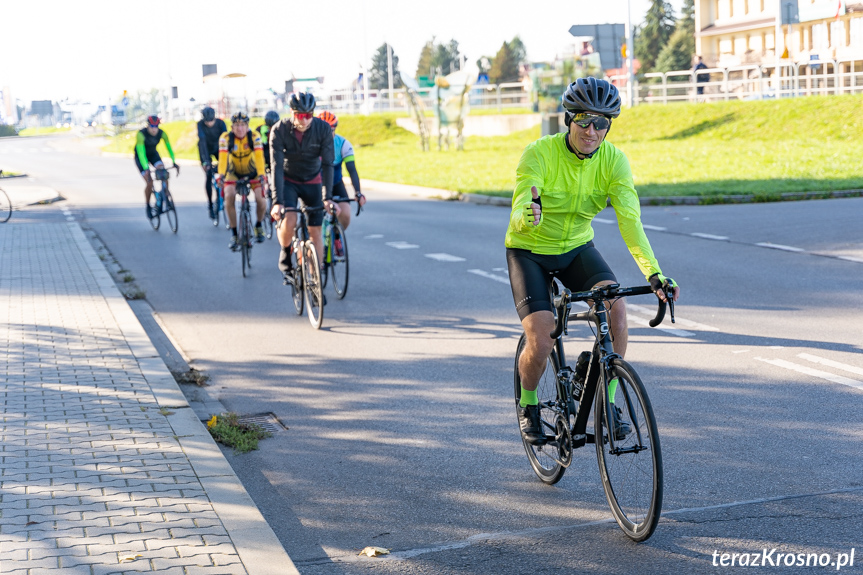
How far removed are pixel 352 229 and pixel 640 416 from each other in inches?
535

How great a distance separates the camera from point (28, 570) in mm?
3902

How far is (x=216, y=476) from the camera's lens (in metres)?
5.10

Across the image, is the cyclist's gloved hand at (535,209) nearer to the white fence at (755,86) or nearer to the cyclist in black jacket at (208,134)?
the cyclist in black jacket at (208,134)

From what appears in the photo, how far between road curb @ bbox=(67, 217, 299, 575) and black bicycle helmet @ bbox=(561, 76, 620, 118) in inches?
87.6

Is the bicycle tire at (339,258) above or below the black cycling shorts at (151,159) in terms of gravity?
below

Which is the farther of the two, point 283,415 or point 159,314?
point 159,314

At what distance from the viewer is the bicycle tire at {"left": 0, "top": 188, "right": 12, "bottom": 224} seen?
2190 centimetres

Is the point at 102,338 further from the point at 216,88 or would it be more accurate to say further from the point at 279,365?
the point at 216,88

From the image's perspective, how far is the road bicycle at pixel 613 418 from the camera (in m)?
4.17

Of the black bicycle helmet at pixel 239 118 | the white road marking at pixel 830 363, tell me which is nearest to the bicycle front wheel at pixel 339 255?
the black bicycle helmet at pixel 239 118

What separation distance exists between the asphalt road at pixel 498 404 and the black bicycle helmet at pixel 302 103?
1.96 m

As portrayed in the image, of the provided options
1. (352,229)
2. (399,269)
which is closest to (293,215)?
(399,269)

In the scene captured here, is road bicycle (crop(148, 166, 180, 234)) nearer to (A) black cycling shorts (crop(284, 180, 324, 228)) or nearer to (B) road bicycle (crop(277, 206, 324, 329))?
(B) road bicycle (crop(277, 206, 324, 329))

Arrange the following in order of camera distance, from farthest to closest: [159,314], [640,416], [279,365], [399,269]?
[399,269]
[159,314]
[279,365]
[640,416]
